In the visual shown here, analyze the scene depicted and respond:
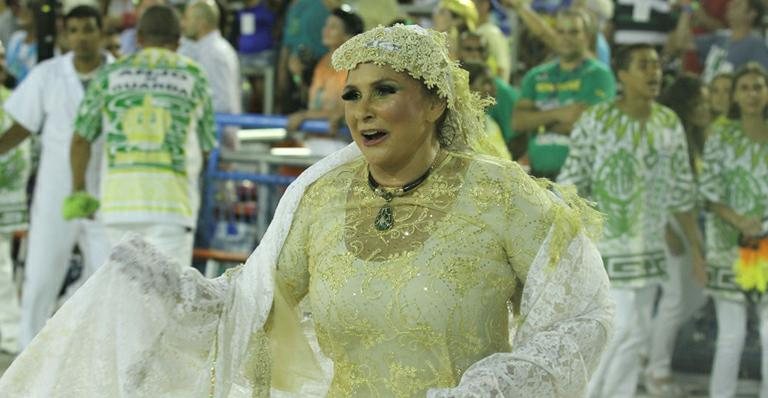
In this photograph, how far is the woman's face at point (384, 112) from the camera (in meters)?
4.72

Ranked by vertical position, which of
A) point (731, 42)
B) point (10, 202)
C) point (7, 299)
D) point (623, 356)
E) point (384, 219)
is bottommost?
point (7, 299)

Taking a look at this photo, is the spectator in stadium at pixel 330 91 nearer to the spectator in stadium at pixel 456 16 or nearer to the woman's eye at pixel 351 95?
the spectator in stadium at pixel 456 16

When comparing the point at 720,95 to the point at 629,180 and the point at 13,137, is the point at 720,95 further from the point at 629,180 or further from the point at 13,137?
the point at 13,137

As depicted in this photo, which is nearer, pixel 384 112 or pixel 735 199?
pixel 384 112

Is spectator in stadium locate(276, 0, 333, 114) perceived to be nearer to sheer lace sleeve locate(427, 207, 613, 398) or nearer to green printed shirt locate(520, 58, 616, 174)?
green printed shirt locate(520, 58, 616, 174)


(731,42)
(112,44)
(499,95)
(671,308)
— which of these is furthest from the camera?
(112,44)

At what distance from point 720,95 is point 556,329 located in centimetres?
644

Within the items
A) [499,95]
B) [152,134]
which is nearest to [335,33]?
[499,95]

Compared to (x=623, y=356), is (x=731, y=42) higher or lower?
higher

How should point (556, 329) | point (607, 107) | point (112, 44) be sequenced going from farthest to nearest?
point (112, 44) → point (607, 107) → point (556, 329)

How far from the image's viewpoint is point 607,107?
9.64 meters

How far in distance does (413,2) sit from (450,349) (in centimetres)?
900

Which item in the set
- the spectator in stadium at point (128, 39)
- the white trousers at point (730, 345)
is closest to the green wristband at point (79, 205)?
the white trousers at point (730, 345)

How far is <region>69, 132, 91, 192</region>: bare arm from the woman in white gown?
16.8ft
